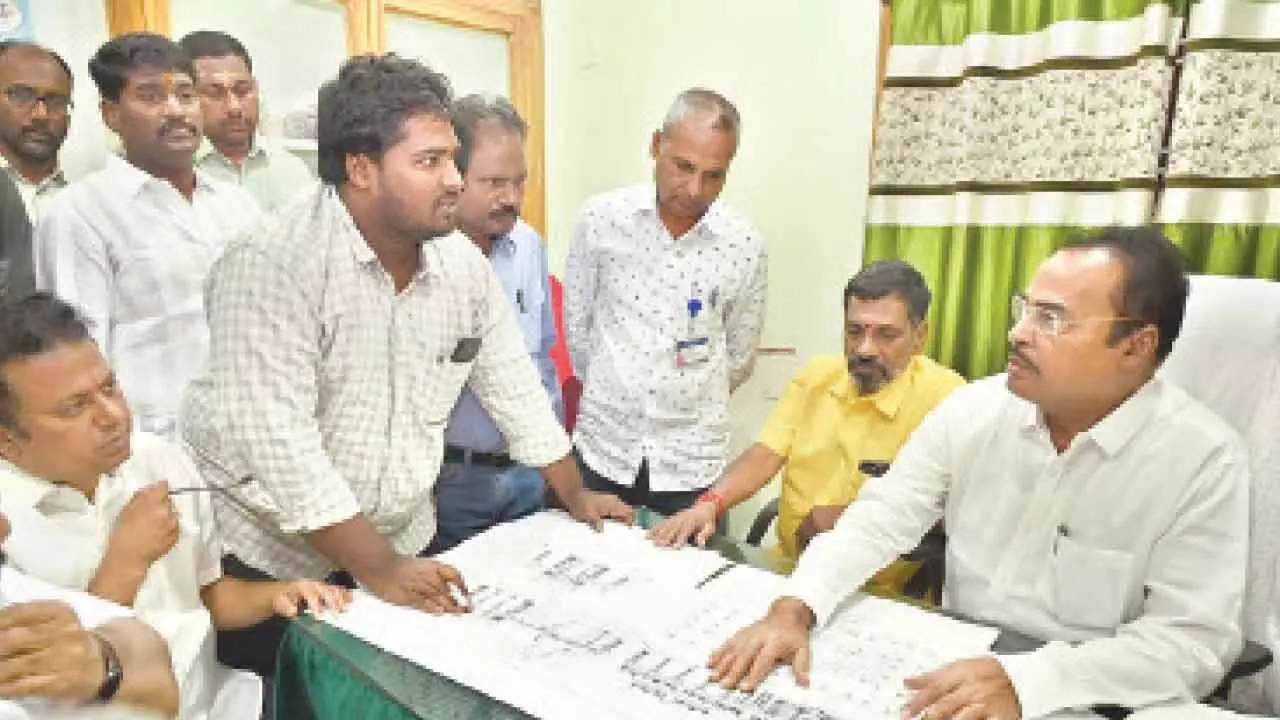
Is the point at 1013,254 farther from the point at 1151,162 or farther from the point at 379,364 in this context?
the point at 379,364

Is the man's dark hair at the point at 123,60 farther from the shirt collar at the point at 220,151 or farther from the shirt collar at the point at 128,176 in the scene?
the shirt collar at the point at 220,151

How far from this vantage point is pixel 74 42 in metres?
2.34

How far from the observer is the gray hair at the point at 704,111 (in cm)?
205

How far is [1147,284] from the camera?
1250mm

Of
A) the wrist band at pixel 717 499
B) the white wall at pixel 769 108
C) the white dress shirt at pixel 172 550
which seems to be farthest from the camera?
the white wall at pixel 769 108

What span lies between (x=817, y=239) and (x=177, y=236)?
2.05 metres

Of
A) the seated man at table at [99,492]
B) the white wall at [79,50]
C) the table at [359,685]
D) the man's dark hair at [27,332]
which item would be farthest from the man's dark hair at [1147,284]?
the white wall at [79,50]

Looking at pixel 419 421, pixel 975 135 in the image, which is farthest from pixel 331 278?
pixel 975 135

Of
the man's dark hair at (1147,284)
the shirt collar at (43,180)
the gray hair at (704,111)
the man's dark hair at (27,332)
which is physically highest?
the gray hair at (704,111)

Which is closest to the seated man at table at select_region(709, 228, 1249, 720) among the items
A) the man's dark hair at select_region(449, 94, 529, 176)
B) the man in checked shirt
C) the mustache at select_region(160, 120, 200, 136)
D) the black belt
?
the man in checked shirt

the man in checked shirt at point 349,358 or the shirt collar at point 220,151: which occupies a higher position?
the shirt collar at point 220,151

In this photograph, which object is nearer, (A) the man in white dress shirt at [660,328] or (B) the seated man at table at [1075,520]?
(B) the seated man at table at [1075,520]

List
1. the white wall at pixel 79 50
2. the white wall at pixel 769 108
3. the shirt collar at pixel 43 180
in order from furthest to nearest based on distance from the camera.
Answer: the white wall at pixel 769 108, the white wall at pixel 79 50, the shirt collar at pixel 43 180

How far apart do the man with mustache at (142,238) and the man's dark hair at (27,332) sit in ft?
2.53
